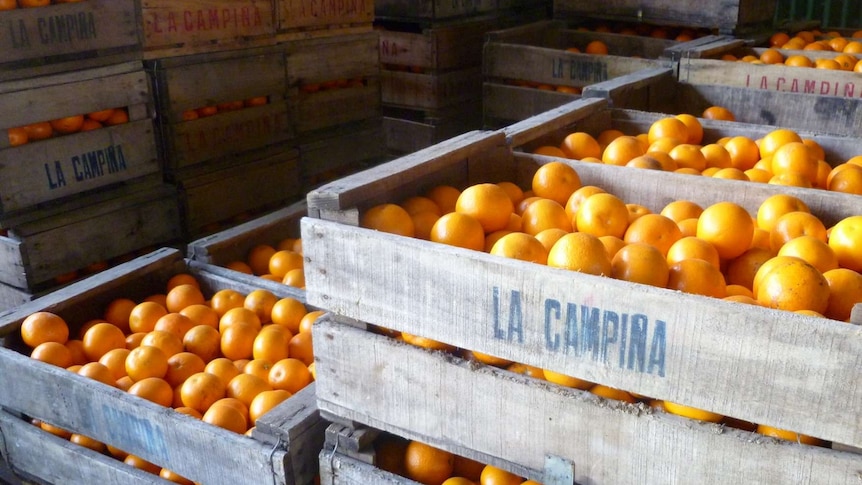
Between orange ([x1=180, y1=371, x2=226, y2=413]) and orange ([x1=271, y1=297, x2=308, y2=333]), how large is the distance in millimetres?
428

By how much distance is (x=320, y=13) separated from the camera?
4.97m

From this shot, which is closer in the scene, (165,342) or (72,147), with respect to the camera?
(165,342)

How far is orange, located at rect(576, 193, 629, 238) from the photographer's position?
211 centimetres

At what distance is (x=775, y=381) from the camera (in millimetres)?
1478

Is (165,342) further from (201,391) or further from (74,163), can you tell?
(74,163)

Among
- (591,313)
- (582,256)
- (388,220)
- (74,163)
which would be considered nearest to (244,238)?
(74,163)

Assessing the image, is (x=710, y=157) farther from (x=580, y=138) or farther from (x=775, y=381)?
(x=775, y=381)

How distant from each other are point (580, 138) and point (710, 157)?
474mm

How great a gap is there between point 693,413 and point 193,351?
1798 mm

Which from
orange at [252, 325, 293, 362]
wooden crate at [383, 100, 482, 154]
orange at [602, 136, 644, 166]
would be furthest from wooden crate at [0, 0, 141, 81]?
wooden crate at [383, 100, 482, 154]

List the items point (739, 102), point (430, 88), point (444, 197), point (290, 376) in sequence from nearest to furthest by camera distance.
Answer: point (444, 197) < point (290, 376) < point (739, 102) < point (430, 88)

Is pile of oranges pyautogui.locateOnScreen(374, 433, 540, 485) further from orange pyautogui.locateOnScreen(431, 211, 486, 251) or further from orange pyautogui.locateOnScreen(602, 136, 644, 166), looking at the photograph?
orange pyautogui.locateOnScreen(602, 136, 644, 166)

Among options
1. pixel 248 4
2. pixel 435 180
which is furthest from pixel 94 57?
pixel 435 180

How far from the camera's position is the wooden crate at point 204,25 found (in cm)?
410
